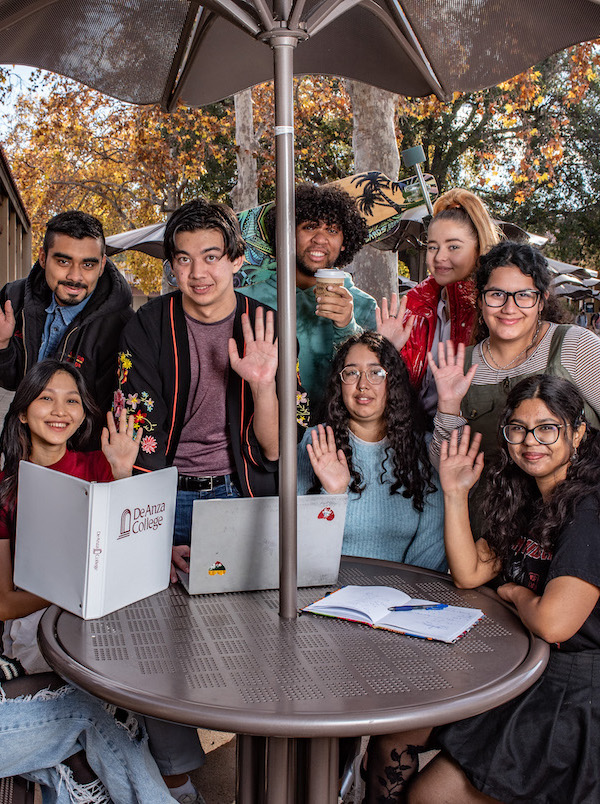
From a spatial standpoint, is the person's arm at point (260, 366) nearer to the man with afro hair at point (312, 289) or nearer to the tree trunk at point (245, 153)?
the man with afro hair at point (312, 289)

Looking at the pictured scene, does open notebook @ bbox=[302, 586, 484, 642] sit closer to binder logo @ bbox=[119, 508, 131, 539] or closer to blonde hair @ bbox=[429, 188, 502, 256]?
binder logo @ bbox=[119, 508, 131, 539]

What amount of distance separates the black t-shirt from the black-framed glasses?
31.0 inches

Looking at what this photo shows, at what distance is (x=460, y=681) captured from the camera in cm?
171

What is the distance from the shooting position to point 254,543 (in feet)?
7.13

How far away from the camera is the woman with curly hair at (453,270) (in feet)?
11.0

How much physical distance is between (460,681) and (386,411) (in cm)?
127

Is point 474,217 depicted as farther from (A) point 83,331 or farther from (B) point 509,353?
(A) point 83,331

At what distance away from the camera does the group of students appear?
6.73 feet

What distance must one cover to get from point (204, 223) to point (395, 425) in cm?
94

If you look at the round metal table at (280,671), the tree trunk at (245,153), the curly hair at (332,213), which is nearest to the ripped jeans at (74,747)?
the round metal table at (280,671)

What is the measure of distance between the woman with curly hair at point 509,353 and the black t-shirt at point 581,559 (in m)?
0.55

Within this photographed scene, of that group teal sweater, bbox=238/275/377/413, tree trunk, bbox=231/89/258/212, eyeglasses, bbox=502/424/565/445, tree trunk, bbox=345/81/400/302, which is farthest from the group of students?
tree trunk, bbox=231/89/258/212

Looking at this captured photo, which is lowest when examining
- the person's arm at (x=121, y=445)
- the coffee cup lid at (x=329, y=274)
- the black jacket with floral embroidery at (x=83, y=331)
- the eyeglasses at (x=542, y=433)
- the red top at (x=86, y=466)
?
the red top at (x=86, y=466)

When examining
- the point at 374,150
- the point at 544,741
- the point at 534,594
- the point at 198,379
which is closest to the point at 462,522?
the point at 534,594
